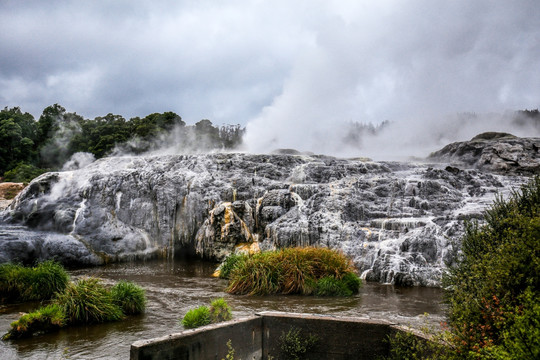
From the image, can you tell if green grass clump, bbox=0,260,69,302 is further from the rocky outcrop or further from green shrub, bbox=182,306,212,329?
the rocky outcrop

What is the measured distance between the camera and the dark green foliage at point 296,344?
5527 millimetres

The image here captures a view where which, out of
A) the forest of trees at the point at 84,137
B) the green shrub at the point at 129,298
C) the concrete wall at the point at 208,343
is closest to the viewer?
the concrete wall at the point at 208,343

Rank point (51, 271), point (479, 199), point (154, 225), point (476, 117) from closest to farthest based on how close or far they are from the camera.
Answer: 1. point (51, 271)
2. point (479, 199)
3. point (154, 225)
4. point (476, 117)

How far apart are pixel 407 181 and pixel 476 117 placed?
1539 inches

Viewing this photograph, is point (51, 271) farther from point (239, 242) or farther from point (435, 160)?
point (435, 160)

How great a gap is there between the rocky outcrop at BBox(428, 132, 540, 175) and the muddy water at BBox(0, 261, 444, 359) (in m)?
13.9

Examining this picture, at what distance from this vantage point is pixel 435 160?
2825 centimetres

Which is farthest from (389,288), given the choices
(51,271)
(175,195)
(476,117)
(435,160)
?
(476,117)

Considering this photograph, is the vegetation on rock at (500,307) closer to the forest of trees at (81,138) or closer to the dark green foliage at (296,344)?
the dark green foliage at (296,344)

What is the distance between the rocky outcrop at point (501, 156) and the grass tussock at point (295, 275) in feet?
49.7

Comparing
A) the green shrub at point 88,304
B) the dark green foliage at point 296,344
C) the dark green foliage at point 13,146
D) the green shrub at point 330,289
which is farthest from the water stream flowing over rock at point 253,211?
the dark green foliage at point 13,146

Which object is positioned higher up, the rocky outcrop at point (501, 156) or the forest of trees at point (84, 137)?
the forest of trees at point (84, 137)

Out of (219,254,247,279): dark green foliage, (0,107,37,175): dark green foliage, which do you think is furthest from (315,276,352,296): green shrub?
(0,107,37,175): dark green foliage

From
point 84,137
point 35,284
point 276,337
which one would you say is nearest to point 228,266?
point 35,284
